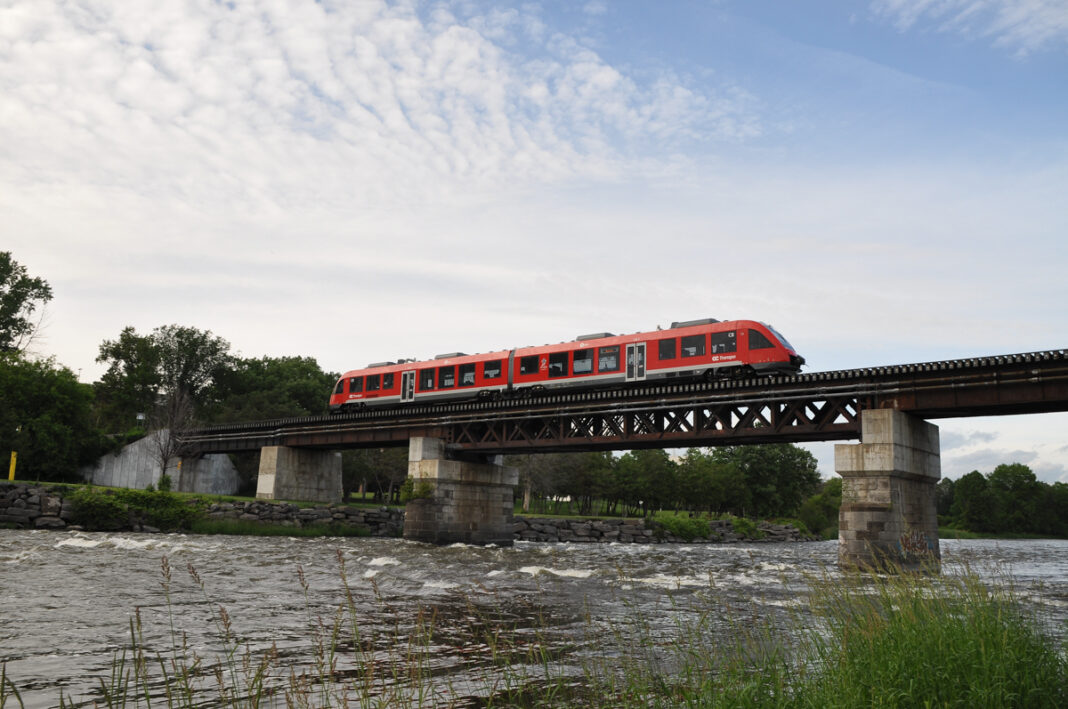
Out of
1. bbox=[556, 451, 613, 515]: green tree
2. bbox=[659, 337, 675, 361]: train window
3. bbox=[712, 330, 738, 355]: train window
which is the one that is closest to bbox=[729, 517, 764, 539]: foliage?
bbox=[556, 451, 613, 515]: green tree

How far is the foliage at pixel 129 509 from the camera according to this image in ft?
108

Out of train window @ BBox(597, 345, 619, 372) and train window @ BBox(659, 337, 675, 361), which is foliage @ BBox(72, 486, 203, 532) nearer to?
train window @ BBox(597, 345, 619, 372)

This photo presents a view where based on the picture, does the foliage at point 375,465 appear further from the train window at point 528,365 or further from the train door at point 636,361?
the train door at point 636,361

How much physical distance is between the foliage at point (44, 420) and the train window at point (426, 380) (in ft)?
83.7

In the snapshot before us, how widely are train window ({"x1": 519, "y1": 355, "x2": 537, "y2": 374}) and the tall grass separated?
30.7 meters

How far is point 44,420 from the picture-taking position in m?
52.5

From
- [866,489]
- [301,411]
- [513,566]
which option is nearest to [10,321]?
[301,411]

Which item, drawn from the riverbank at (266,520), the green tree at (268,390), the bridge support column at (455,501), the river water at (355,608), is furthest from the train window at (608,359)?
the green tree at (268,390)

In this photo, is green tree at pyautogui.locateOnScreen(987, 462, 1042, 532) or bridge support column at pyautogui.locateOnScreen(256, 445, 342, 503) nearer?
bridge support column at pyautogui.locateOnScreen(256, 445, 342, 503)

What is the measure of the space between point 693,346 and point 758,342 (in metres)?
2.83

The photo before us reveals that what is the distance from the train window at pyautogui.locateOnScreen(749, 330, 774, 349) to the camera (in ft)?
111

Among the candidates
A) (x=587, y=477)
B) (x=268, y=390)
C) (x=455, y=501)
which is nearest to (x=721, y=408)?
(x=455, y=501)

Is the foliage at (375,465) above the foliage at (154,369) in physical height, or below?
below

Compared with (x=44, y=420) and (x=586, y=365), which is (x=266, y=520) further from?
(x=44, y=420)
